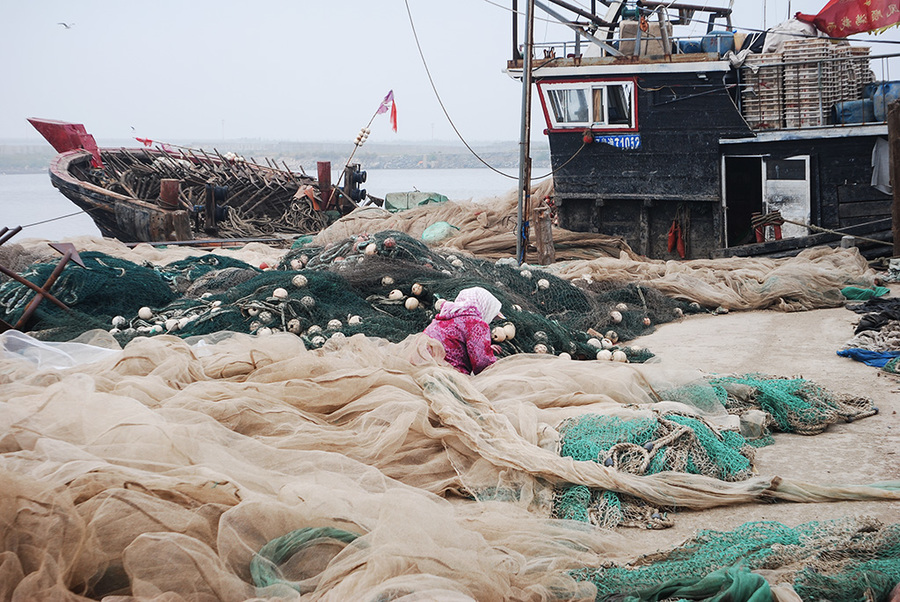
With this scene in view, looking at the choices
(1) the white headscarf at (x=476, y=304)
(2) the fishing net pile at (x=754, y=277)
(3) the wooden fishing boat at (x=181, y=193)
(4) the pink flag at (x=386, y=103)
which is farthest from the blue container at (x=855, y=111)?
(4) the pink flag at (x=386, y=103)

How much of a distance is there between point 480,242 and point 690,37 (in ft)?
15.2

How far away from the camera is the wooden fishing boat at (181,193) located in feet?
46.7

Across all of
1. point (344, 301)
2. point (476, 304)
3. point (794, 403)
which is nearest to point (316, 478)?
point (476, 304)

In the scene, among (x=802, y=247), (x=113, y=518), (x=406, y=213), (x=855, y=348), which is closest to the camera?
(x=113, y=518)

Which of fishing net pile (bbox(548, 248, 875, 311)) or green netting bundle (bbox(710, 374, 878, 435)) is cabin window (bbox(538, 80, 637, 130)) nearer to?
fishing net pile (bbox(548, 248, 875, 311))

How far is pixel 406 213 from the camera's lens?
44.8 ft

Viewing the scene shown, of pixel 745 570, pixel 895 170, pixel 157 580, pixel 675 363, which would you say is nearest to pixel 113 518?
pixel 157 580

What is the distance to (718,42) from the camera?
1166cm

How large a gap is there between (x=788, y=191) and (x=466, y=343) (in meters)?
8.25

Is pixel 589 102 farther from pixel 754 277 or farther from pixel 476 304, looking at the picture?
pixel 476 304

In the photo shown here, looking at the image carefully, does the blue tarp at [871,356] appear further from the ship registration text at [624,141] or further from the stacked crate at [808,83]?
the ship registration text at [624,141]

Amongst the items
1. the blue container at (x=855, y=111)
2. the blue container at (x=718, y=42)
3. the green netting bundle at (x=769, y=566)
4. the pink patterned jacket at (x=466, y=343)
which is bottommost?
the green netting bundle at (x=769, y=566)

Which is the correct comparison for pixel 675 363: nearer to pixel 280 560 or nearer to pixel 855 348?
pixel 855 348

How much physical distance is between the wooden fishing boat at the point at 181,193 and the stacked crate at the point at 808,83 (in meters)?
8.45
